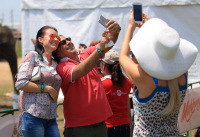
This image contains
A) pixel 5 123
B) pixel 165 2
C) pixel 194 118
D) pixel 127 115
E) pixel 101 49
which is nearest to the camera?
pixel 101 49

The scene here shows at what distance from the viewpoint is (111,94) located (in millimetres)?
3611

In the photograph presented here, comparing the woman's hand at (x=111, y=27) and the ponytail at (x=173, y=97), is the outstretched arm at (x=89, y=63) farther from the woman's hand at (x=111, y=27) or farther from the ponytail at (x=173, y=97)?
the ponytail at (x=173, y=97)

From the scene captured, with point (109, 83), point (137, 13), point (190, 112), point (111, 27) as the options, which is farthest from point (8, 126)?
point (190, 112)

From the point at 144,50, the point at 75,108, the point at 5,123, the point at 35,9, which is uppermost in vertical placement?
the point at 35,9

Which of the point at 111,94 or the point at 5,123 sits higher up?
the point at 111,94

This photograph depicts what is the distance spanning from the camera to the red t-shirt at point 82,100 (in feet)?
9.66

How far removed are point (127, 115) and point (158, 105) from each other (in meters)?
1.49

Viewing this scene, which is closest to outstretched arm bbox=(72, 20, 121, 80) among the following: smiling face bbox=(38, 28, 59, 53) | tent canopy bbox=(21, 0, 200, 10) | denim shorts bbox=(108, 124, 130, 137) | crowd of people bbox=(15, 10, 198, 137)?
crowd of people bbox=(15, 10, 198, 137)

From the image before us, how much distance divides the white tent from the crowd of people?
3541mm

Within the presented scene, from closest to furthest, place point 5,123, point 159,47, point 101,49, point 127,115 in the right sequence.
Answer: point 159,47 → point 101,49 → point 5,123 → point 127,115

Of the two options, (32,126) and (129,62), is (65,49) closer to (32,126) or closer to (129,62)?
(32,126)

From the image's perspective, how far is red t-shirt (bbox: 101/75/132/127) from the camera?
11.8 feet

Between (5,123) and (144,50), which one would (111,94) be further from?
(144,50)

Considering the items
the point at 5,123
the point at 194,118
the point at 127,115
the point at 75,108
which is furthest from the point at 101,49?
the point at 194,118
